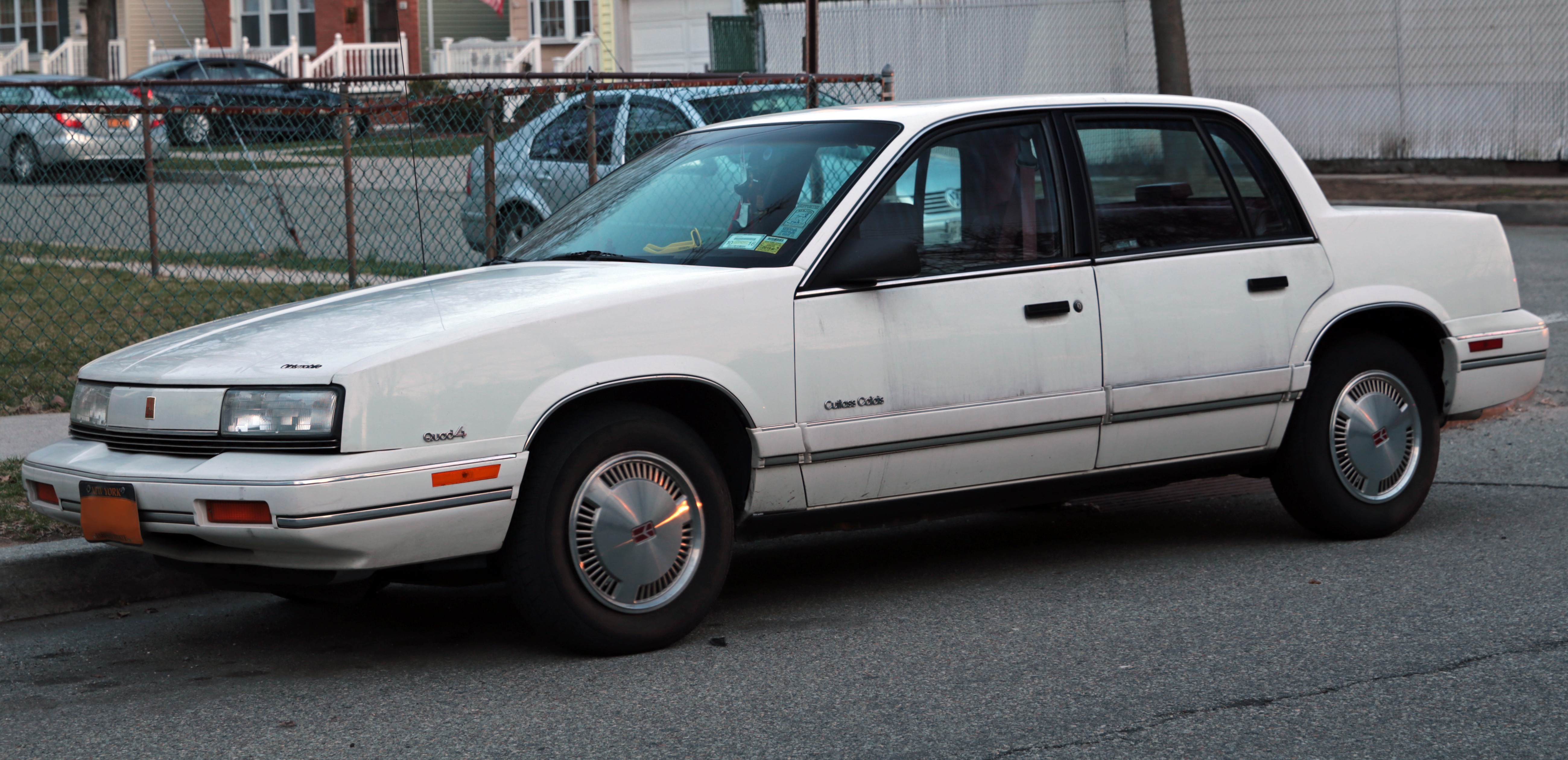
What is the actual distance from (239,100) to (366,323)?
21.3 meters

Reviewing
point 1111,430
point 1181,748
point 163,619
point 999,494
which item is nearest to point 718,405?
point 999,494

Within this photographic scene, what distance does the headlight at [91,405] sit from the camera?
4461 mm

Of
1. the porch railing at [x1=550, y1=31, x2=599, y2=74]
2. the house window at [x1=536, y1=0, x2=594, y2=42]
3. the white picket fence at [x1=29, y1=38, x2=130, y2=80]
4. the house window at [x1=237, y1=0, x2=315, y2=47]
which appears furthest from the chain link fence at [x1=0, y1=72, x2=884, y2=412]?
the white picket fence at [x1=29, y1=38, x2=130, y2=80]

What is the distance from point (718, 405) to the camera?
471 centimetres

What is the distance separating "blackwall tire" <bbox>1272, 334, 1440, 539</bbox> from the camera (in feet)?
18.6

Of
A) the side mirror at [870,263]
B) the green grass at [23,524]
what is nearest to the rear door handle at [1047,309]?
the side mirror at [870,263]

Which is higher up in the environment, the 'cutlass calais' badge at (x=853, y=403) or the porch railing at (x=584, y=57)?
the porch railing at (x=584, y=57)

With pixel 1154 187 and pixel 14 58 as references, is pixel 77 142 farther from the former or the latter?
pixel 14 58

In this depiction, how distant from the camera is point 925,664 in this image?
174 inches

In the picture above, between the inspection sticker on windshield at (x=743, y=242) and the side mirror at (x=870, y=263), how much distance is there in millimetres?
244

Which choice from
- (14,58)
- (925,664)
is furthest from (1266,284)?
(14,58)

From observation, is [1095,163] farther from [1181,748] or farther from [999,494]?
[1181,748]

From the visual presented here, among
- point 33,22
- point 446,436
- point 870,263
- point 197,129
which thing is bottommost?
point 446,436

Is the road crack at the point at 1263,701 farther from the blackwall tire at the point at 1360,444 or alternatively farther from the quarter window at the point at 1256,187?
the quarter window at the point at 1256,187
